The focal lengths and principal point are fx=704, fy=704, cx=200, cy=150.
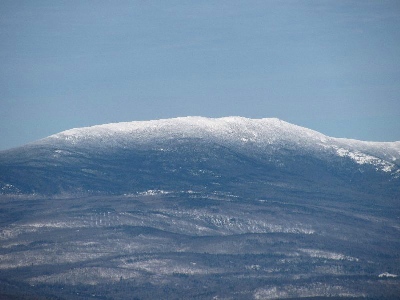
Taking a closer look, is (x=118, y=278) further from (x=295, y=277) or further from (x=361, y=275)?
(x=361, y=275)

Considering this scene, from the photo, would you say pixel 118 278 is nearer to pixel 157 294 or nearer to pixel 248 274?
pixel 157 294

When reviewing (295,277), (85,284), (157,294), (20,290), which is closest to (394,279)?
(295,277)

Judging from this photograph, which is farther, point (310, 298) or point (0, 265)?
point (0, 265)

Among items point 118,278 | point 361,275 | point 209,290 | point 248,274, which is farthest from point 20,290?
point 361,275

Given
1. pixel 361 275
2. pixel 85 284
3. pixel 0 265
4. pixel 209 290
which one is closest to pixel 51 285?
pixel 85 284

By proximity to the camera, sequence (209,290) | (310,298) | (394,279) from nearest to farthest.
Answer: (310,298) < (209,290) < (394,279)

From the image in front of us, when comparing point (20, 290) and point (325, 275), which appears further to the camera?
point (325, 275)

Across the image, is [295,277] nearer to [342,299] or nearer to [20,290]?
[342,299]

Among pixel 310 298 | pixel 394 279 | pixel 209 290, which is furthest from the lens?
pixel 394 279
